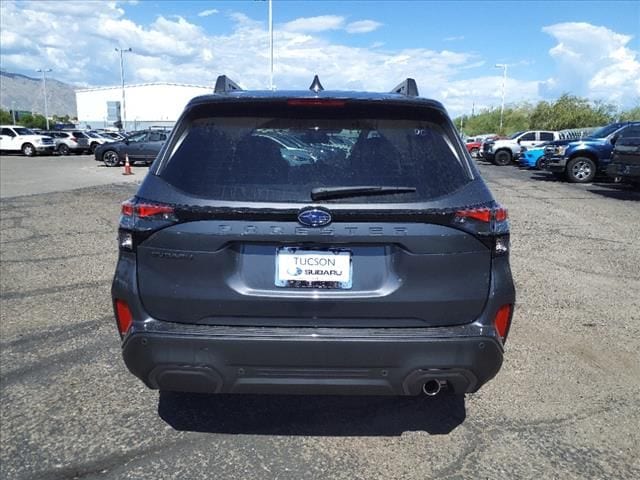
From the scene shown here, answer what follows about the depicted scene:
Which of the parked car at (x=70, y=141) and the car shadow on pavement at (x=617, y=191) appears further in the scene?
the parked car at (x=70, y=141)

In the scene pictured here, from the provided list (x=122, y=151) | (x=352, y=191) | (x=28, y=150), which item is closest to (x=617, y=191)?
(x=352, y=191)

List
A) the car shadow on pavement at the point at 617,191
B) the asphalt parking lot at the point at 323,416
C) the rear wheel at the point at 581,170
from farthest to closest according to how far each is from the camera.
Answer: the rear wheel at the point at 581,170 → the car shadow on pavement at the point at 617,191 → the asphalt parking lot at the point at 323,416

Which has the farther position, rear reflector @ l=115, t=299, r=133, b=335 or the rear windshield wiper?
rear reflector @ l=115, t=299, r=133, b=335

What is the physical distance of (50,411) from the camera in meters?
3.25

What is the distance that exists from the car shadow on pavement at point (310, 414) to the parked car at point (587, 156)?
1643 centimetres

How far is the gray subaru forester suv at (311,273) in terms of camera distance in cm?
241

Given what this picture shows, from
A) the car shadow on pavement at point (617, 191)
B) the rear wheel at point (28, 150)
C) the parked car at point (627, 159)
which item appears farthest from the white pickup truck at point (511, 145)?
the rear wheel at point (28, 150)

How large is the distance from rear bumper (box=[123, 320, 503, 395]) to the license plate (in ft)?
0.70

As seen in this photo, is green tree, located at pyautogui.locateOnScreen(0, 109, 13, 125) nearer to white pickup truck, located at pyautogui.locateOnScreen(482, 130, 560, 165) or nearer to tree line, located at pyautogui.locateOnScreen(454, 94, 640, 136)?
tree line, located at pyautogui.locateOnScreen(454, 94, 640, 136)

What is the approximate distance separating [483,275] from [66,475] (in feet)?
7.46

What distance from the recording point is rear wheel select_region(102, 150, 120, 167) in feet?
81.8

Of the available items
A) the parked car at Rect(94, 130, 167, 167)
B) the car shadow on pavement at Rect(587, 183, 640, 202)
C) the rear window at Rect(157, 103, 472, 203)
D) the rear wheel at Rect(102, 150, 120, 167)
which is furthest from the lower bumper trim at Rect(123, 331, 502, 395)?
the rear wheel at Rect(102, 150, 120, 167)

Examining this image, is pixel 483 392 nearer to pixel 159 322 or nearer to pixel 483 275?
pixel 483 275

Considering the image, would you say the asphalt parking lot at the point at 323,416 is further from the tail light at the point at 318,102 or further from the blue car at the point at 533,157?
the blue car at the point at 533,157
